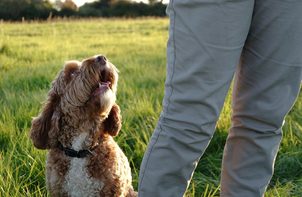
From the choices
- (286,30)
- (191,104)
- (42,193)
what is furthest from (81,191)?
(286,30)

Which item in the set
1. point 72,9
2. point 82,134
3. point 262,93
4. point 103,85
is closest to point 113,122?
point 82,134

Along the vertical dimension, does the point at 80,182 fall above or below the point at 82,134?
below

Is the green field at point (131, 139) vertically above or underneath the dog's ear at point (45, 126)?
underneath

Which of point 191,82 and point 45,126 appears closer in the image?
point 191,82

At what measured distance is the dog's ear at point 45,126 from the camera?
265 cm

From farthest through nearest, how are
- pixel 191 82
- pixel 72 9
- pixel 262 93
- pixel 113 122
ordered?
1. pixel 72 9
2. pixel 113 122
3. pixel 262 93
4. pixel 191 82

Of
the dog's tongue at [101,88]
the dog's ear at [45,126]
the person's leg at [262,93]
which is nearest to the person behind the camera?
the person's leg at [262,93]

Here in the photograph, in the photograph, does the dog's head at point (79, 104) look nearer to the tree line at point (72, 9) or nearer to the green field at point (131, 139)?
the green field at point (131, 139)

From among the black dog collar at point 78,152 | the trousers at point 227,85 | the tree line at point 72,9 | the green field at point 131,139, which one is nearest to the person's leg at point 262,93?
the trousers at point 227,85

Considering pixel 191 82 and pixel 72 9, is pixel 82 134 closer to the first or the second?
pixel 191 82

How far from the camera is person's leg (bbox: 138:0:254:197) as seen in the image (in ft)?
6.25

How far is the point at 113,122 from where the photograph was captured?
2777 mm

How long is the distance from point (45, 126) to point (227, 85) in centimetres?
111

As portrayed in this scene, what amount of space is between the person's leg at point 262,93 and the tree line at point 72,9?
30.5m
